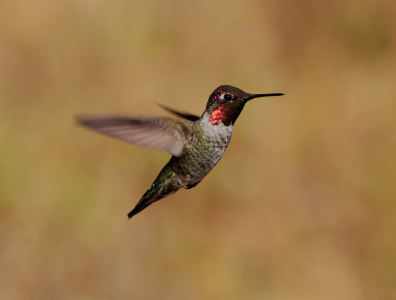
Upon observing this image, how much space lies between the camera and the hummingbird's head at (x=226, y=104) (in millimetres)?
1062

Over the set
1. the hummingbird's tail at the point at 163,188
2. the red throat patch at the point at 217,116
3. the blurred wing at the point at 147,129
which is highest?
the red throat patch at the point at 217,116

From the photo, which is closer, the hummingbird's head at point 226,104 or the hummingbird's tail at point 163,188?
the hummingbird's head at point 226,104

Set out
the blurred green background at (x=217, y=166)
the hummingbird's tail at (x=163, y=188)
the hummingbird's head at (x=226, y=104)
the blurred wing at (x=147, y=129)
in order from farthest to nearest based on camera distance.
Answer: the blurred green background at (x=217, y=166), the hummingbird's tail at (x=163, y=188), the hummingbird's head at (x=226, y=104), the blurred wing at (x=147, y=129)

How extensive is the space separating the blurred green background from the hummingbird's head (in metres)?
2.78

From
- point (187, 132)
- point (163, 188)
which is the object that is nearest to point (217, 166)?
point (163, 188)

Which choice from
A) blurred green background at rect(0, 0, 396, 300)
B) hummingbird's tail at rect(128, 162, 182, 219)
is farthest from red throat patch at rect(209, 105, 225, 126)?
blurred green background at rect(0, 0, 396, 300)

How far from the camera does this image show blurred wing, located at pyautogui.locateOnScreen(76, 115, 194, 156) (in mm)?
905

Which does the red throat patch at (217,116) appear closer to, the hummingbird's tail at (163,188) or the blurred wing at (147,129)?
the blurred wing at (147,129)

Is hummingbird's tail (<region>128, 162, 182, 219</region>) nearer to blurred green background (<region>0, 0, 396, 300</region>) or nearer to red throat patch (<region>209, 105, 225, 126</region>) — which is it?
red throat patch (<region>209, 105, 225, 126</region>)

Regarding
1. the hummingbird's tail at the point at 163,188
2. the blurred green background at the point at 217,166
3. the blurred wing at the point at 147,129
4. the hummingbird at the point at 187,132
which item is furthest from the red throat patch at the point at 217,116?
the blurred green background at the point at 217,166

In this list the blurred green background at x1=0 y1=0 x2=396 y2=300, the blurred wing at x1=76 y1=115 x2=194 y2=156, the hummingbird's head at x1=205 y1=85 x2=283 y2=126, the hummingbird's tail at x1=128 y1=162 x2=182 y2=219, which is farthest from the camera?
the blurred green background at x1=0 y1=0 x2=396 y2=300

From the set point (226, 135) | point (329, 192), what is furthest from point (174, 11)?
point (226, 135)

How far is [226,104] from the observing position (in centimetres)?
110

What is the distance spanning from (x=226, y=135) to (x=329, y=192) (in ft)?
12.4
